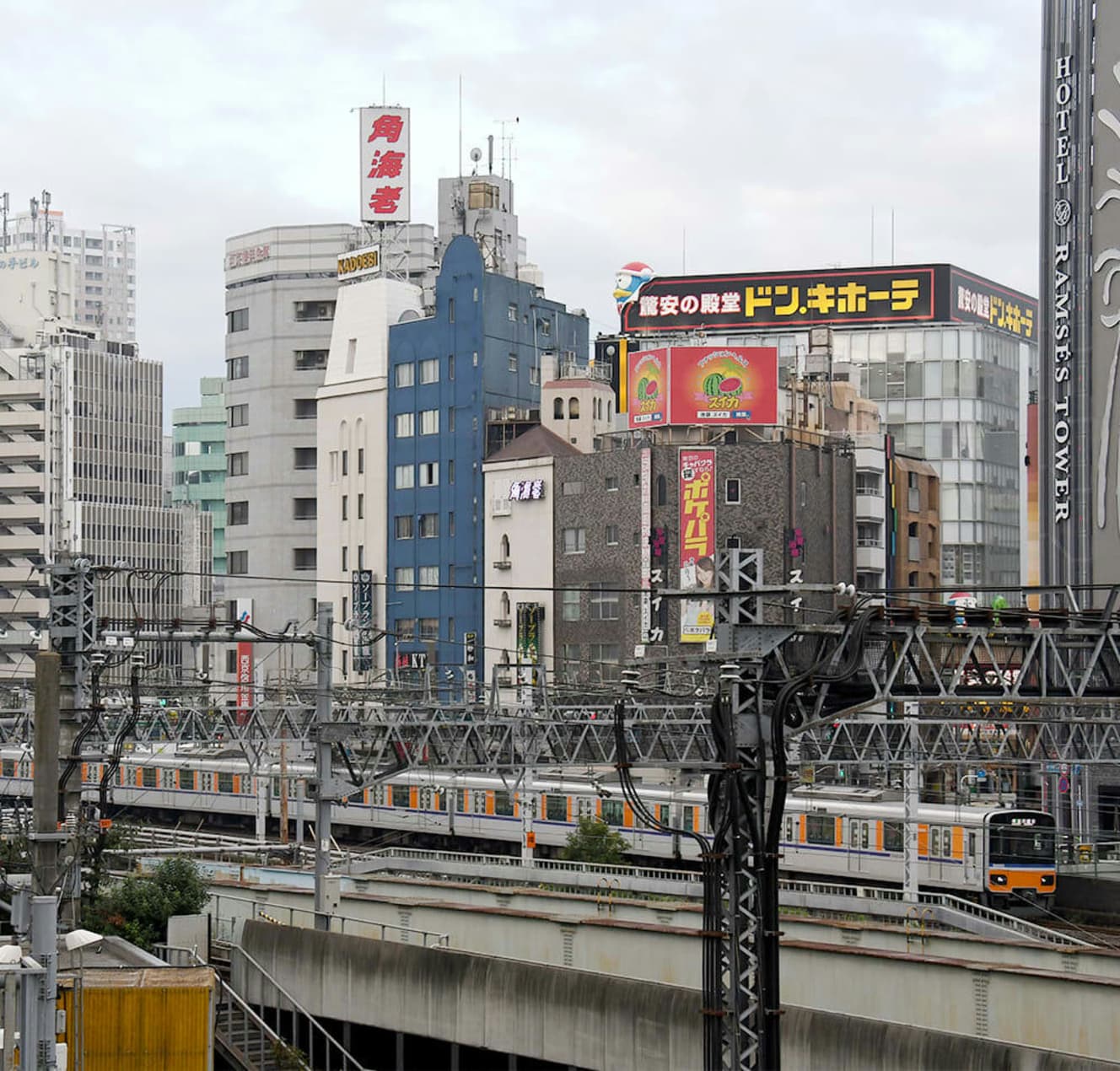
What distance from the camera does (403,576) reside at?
80438mm

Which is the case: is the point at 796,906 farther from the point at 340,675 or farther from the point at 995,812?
the point at 340,675

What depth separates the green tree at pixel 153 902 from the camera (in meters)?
32.0

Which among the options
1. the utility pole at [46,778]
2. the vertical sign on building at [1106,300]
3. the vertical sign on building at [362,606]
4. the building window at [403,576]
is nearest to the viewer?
the utility pole at [46,778]

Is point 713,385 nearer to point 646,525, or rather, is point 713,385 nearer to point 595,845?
point 646,525

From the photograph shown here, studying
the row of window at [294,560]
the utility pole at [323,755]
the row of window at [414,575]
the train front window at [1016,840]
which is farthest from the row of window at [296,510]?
the utility pole at [323,755]

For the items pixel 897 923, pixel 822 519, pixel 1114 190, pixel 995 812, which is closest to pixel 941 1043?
pixel 897 923

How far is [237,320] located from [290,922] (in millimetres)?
65225

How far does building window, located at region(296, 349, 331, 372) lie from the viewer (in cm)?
9231

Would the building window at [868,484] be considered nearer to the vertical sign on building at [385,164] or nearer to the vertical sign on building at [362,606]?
the vertical sign on building at [362,606]

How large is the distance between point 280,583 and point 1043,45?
5097 cm

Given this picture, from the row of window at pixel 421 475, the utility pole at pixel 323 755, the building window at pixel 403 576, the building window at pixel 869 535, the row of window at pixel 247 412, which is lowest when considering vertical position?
the utility pole at pixel 323 755

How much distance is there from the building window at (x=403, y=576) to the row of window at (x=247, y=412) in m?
14.8

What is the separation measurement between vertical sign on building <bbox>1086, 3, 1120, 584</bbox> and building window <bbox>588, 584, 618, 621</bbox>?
82.5 ft

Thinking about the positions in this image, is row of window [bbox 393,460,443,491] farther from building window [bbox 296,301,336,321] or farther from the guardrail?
the guardrail
